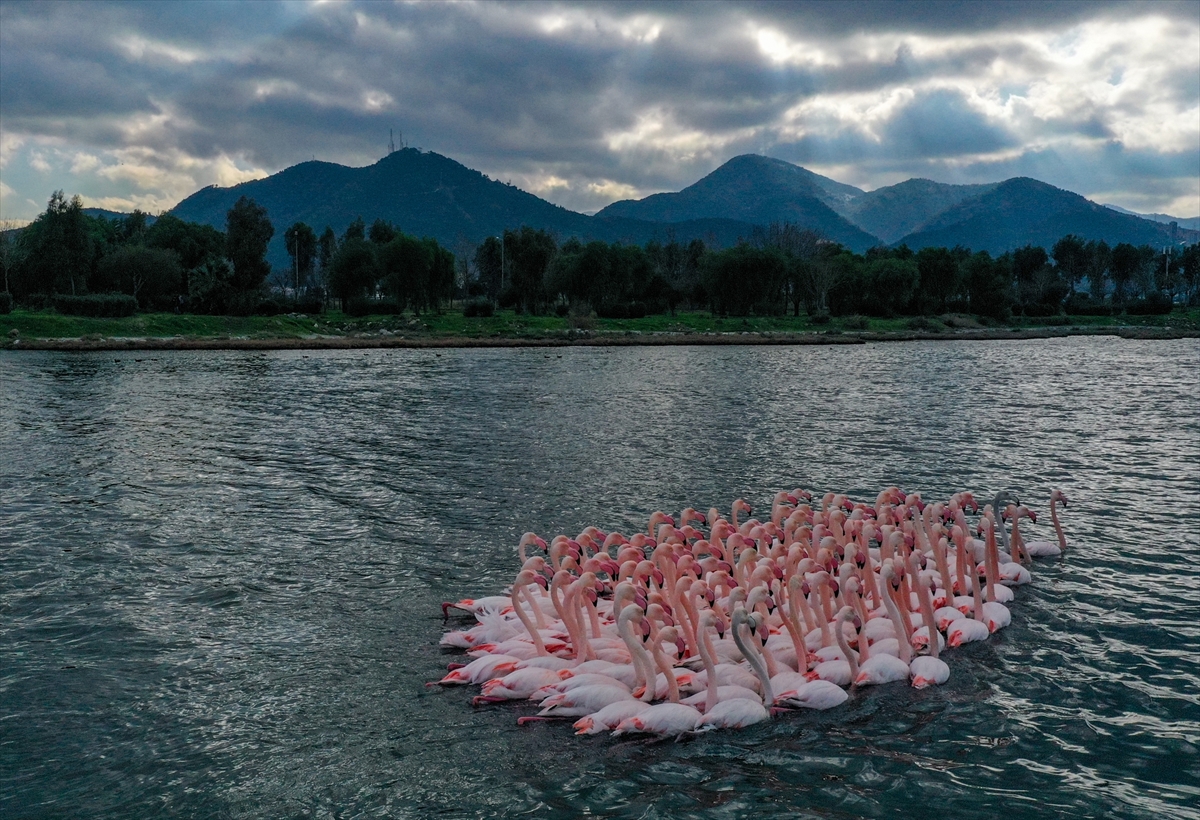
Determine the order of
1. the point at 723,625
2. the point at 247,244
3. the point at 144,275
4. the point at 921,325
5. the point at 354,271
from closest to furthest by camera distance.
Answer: the point at 723,625, the point at 144,275, the point at 247,244, the point at 354,271, the point at 921,325

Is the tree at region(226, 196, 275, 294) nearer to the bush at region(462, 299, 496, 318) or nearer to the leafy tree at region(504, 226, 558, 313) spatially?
the bush at region(462, 299, 496, 318)

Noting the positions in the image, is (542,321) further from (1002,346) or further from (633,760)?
(633,760)

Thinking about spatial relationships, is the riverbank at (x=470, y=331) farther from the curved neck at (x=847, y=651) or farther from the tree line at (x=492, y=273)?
the curved neck at (x=847, y=651)

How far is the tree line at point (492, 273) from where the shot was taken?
101 m

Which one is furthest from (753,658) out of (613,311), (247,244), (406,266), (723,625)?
(247,244)

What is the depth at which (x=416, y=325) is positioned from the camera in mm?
99375

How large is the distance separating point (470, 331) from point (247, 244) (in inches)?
1177

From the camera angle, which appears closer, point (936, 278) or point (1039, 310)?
point (936, 278)

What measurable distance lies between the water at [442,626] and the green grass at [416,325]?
2113 inches

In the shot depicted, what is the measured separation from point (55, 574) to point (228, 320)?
273ft

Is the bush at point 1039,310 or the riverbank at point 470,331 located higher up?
the bush at point 1039,310

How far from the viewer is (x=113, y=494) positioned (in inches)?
838

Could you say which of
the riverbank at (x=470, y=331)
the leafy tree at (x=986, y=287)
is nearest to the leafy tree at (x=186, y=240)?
the riverbank at (x=470, y=331)

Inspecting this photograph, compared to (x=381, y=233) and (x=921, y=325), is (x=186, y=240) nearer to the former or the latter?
(x=381, y=233)
